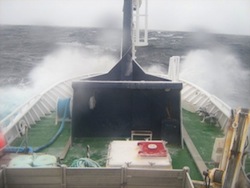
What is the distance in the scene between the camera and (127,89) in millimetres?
8828

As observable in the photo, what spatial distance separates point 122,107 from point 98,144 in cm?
124

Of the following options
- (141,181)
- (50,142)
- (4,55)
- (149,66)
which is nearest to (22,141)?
(50,142)

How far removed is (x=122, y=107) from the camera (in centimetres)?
895

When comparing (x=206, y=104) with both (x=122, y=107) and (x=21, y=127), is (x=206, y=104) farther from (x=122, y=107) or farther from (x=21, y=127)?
(x=21, y=127)

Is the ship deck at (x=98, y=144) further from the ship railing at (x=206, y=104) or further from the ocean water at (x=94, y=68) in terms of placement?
the ocean water at (x=94, y=68)

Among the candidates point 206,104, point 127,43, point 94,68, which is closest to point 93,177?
point 127,43

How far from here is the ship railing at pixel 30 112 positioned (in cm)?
893

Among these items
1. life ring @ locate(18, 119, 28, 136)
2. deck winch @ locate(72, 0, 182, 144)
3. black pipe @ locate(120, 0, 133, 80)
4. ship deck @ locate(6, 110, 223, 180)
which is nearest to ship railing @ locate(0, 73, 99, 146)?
life ring @ locate(18, 119, 28, 136)

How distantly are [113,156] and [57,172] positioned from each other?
1342 millimetres

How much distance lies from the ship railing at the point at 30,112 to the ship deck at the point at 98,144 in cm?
26

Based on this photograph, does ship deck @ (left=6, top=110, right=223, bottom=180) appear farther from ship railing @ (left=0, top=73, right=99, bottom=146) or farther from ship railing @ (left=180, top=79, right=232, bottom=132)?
ship railing @ (left=180, top=79, right=232, bottom=132)

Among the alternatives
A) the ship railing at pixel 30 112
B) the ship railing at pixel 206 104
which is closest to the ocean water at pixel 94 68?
the ship railing at pixel 30 112

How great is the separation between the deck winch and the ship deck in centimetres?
37

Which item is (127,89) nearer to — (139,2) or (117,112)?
(117,112)
